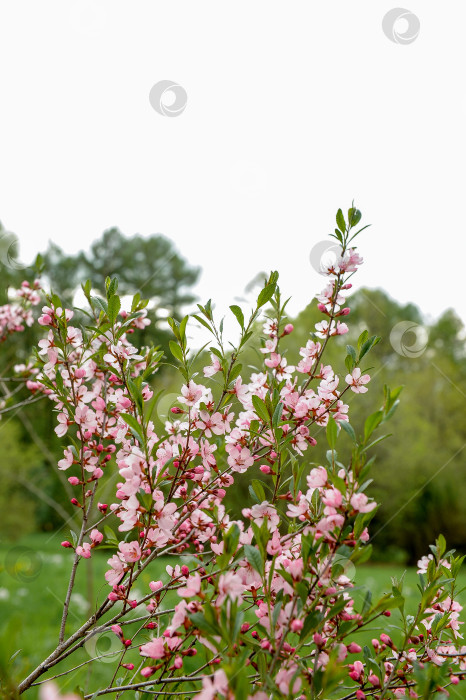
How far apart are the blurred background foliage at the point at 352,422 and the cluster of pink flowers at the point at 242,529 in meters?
3.38

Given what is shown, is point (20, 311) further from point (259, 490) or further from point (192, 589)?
point (192, 589)

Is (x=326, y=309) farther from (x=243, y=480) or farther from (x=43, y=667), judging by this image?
(x=243, y=480)

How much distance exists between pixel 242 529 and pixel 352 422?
767 cm

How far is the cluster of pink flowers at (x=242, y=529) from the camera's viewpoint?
95cm

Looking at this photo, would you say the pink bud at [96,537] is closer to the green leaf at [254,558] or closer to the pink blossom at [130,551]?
the pink blossom at [130,551]

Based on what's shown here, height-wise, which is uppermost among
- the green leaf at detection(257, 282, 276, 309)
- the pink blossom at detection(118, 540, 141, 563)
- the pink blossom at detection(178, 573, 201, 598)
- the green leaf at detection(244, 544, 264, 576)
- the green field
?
the green leaf at detection(257, 282, 276, 309)

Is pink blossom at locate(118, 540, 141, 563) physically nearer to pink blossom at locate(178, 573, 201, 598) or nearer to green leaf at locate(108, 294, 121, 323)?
pink blossom at locate(178, 573, 201, 598)

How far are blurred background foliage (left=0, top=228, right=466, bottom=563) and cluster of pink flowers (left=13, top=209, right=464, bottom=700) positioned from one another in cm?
338

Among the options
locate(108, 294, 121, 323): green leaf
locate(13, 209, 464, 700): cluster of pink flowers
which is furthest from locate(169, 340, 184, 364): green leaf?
locate(108, 294, 121, 323): green leaf

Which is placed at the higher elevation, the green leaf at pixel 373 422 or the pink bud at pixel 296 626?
the green leaf at pixel 373 422

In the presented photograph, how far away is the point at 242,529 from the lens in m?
1.43

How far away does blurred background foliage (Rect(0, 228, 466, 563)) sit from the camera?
24.3 feet

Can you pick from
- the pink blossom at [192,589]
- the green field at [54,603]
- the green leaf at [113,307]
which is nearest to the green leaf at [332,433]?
the pink blossom at [192,589]

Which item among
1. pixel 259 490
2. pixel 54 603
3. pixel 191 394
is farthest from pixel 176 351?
pixel 54 603
